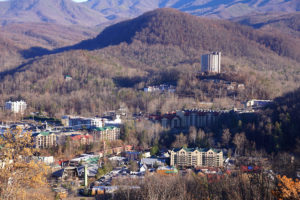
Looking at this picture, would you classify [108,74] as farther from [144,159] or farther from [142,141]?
[144,159]

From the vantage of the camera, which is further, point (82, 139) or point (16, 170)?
point (82, 139)

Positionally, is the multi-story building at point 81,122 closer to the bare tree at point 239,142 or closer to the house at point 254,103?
the bare tree at point 239,142

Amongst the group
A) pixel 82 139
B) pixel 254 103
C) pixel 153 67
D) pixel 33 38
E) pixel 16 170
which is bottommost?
pixel 82 139

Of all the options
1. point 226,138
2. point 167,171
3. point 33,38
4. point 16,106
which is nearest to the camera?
point 167,171

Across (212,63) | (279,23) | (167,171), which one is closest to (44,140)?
(167,171)

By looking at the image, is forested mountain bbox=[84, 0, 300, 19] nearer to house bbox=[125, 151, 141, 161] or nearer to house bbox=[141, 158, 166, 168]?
house bbox=[125, 151, 141, 161]

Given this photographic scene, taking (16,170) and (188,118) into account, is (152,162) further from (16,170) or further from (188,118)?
(16,170)
